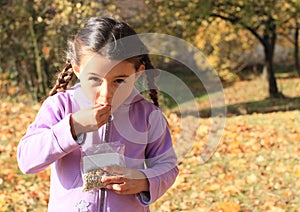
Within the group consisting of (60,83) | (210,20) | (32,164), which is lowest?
(32,164)

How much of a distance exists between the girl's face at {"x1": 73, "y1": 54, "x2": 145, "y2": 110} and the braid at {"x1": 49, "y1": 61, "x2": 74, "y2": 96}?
0.75ft

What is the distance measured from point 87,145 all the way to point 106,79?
0.88 ft

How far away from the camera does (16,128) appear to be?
6836 millimetres

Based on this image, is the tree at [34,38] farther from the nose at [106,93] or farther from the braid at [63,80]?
the nose at [106,93]

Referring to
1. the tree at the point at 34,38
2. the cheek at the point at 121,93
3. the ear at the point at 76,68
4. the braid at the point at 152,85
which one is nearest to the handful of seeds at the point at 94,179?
the cheek at the point at 121,93

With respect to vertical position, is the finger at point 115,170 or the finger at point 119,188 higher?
the finger at point 115,170

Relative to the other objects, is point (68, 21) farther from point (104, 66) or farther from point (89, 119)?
point (89, 119)

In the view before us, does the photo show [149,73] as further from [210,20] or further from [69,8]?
[210,20]

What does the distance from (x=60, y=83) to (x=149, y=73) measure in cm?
35

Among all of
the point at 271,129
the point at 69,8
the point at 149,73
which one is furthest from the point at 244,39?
the point at 149,73

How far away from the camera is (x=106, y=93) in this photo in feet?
5.53

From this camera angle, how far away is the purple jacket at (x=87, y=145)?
1.73 metres

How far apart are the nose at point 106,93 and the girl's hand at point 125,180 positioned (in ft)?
0.79

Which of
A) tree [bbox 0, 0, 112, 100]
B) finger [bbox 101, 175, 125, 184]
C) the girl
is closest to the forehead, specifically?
the girl
